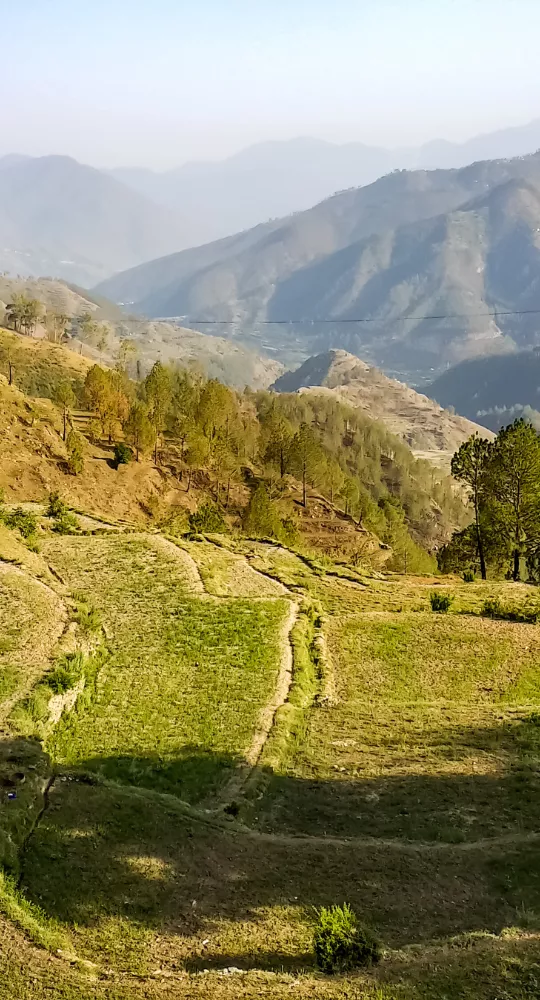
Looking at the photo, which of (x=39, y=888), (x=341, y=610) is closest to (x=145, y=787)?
(x=39, y=888)

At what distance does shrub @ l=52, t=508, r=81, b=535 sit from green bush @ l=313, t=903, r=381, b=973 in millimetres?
38331

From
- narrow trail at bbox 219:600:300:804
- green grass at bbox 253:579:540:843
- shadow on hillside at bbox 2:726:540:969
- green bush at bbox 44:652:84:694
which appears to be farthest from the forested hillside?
shadow on hillside at bbox 2:726:540:969

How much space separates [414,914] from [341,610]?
83.6 feet

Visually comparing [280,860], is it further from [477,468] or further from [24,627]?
[477,468]

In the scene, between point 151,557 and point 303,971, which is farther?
point 151,557

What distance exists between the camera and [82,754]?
2419 cm

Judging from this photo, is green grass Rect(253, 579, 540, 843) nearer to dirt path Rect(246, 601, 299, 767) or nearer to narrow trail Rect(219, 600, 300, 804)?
narrow trail Rect(219, 600, 300, 804)

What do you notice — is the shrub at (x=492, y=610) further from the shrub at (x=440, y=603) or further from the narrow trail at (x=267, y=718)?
the narrow trail at (x=267, y=718)

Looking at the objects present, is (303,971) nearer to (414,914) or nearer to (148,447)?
(414,914)

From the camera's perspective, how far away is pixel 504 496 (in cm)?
5603

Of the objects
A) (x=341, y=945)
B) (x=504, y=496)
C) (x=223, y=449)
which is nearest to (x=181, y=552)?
(x=504, y=496)

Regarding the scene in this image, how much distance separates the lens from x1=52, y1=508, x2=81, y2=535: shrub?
49031 mm

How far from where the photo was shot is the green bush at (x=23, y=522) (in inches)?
1834

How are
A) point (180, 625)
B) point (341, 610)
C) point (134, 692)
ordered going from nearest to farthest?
1. point (134, 692)
2. point (180, 625)
3. point (341, 610)
